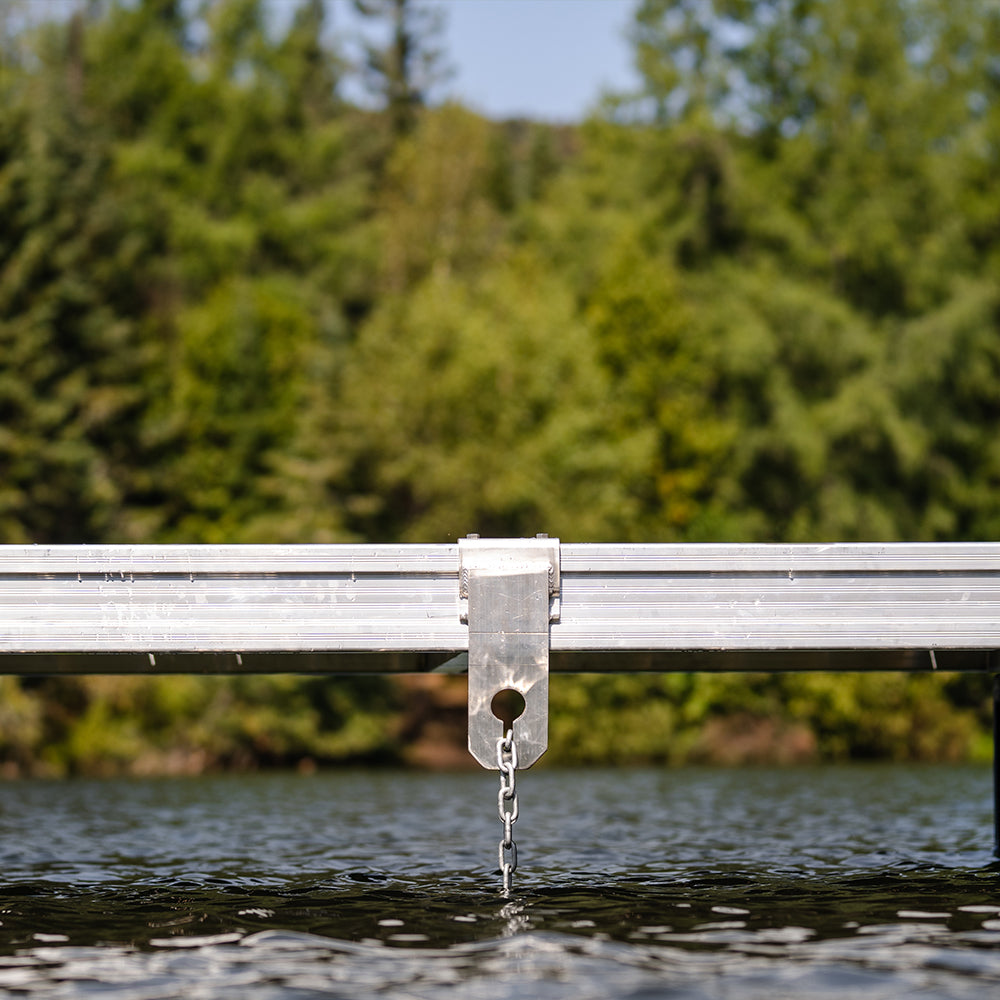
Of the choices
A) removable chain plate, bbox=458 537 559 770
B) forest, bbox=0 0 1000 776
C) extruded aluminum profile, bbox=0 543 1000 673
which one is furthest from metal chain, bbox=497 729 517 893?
forest, bbox=0 0 1000 776

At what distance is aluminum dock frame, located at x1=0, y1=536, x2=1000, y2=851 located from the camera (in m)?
11.4

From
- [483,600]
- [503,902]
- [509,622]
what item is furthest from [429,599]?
[503,902]

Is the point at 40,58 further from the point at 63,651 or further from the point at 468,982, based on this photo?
the point at 468,982

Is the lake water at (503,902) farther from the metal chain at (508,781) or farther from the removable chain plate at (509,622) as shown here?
the removable chain plate at (509,622)

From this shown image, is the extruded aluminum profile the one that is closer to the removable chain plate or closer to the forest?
the removable chain plate

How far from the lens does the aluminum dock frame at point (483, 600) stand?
1141cm

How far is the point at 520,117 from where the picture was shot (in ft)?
364

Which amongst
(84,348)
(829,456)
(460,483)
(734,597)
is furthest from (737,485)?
(734,597)

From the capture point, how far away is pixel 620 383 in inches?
Result: 1886

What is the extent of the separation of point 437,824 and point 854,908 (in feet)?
30.5

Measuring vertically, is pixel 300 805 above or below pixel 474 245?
below

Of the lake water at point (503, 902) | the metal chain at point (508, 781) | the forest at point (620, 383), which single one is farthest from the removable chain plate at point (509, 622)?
the forest at point (620, 383)

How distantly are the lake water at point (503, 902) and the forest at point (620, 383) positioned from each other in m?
19.7

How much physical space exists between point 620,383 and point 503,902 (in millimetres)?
37337
